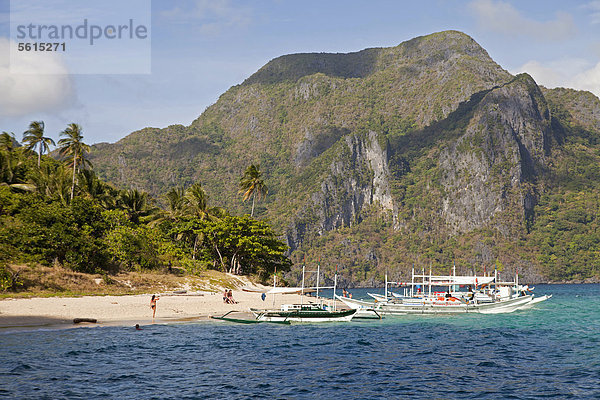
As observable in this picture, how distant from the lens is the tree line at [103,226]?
5475cm

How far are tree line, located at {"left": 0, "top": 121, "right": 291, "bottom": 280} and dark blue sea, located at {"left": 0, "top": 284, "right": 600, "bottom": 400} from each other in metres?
18.8

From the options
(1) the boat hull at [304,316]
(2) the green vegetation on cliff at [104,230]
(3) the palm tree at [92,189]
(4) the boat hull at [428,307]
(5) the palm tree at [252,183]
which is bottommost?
(4) the boat hull at [428,307]

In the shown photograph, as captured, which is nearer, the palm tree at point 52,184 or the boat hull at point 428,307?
the boat hull at point 428,307

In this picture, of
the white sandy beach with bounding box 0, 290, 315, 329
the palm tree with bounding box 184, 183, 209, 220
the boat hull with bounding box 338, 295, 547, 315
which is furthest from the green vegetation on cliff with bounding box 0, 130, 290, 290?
the boat hull with bounding box 338, 295, 547, 315

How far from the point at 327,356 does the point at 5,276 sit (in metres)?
30.5

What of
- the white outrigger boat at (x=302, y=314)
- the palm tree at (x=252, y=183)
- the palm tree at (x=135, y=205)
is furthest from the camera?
the palm tree at (x=252, y=183)

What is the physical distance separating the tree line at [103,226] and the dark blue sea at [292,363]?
18787 millimetres

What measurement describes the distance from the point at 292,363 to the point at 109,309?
22230mm

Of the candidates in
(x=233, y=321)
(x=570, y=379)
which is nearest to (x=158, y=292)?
(x=233, y=321)

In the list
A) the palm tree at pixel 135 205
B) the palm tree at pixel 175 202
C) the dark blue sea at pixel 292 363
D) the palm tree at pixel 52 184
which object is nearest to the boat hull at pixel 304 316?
the dark blue sea at pixel 292 363

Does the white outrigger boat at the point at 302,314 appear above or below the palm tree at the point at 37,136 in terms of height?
below

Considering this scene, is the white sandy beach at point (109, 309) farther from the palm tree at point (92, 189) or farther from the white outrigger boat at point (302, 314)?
the palm tree at point (92, 189)

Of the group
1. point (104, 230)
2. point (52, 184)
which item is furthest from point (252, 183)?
point (104, 230)

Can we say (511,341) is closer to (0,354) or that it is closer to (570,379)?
(570,379)
